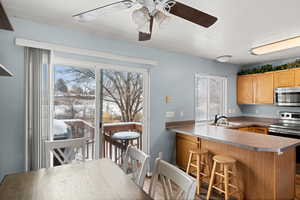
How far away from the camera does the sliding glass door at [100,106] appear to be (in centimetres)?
238

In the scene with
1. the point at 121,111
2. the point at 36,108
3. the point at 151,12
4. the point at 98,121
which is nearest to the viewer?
the point at 151,12

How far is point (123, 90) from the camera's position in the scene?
2869 mm

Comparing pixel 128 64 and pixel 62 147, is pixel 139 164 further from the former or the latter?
pixel 128 64

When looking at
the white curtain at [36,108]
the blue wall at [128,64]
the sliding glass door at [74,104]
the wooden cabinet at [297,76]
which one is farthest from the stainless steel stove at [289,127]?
the white curtain at [36,108]

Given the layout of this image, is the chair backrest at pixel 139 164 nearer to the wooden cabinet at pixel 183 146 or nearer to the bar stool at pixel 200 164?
the bar stool at pixel 200 164

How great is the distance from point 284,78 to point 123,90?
130 inches

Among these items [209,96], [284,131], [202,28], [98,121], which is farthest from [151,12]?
[284,131]

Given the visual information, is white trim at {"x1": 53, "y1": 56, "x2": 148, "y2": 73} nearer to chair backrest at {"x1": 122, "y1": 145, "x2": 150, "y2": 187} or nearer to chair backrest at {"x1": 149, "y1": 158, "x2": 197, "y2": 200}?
chair backrest at {"x1": 122, "y1": 145, "x2": 150, "y2": 187}

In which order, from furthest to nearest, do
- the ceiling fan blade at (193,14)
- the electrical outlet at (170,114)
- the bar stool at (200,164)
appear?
the electrical outlet at (170,114) → the bar stool at (200,164) → the ceiling fan blade at (193,14)

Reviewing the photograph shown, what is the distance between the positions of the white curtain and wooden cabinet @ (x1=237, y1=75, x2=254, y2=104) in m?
4.24

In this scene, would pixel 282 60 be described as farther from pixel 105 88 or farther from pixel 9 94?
pixel 9 94

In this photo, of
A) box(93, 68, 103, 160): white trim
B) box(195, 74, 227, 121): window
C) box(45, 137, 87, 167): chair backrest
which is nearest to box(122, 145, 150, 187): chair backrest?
box(45, 137, 87, 167): chair backrest

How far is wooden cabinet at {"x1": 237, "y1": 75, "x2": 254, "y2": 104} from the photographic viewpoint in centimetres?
414

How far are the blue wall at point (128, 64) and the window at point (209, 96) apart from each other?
0.18 m
